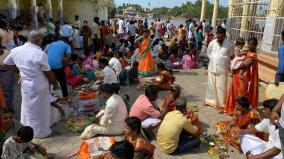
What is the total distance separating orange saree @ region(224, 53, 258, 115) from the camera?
19.6 feet

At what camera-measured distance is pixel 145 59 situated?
956 centimetres

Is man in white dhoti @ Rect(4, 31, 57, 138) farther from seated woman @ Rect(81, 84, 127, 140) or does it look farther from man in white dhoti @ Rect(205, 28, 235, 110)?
man in white dhoti @ Rect(205, 28, 235, 110)

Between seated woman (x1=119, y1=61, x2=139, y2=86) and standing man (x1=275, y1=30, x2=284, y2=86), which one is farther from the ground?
standing man (x1=275, y1=30, x2=284, y2=86)

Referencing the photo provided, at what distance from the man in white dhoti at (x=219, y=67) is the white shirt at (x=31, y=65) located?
341 centimetres

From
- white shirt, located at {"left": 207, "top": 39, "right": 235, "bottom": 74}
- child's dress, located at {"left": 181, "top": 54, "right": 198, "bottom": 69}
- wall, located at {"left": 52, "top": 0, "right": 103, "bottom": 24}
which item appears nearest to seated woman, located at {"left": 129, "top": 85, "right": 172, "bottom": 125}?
white shirt, located at {"left": 207, "top": 39, "right": 235, "bottom": 74}

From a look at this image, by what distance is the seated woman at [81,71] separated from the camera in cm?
866

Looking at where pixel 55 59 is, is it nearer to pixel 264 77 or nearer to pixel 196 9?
pixel 264 77

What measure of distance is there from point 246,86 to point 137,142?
132 inches

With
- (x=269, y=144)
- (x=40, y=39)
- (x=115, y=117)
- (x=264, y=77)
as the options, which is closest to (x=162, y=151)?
(x=115, y=117)

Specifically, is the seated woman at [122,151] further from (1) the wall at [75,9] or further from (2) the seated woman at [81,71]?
(1) the wall at [75,9]

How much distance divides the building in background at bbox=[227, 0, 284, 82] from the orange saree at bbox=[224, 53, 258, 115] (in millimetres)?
2288

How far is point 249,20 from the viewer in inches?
383

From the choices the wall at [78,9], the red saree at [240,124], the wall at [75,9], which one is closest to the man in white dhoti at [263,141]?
the red saree at [240,124]

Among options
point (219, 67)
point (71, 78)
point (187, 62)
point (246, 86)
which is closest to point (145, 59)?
point (187, 62)
